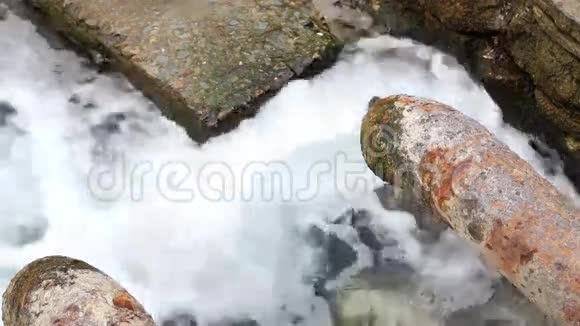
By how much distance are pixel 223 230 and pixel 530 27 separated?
110 centimetres

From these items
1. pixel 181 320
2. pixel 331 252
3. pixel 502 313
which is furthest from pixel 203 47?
pixel 502 313

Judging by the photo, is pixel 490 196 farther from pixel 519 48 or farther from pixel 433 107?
pixel 519 48

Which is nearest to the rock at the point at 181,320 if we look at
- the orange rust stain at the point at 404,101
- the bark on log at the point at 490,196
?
the bark on log at the point at 490,196

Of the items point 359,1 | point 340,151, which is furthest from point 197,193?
point 359,1

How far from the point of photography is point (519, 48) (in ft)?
7.53

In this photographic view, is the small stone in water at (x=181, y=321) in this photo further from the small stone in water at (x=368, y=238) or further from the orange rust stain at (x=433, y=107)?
the orange rust stain at (x=433, y=107)

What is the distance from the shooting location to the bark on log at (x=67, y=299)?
1.46 m

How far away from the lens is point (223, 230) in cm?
219

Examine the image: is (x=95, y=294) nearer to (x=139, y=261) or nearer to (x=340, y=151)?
(x=139, y=261)

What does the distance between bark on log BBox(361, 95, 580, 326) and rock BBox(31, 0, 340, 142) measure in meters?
0.65

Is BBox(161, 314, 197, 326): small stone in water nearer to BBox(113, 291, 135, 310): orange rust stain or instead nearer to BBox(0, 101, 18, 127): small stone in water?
BBox(113, 291, 135, 310): orange rust stain

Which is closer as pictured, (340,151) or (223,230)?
(223,230)

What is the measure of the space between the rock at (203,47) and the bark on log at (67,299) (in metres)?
0.82

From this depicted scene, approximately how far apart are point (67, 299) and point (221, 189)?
2.76ft
